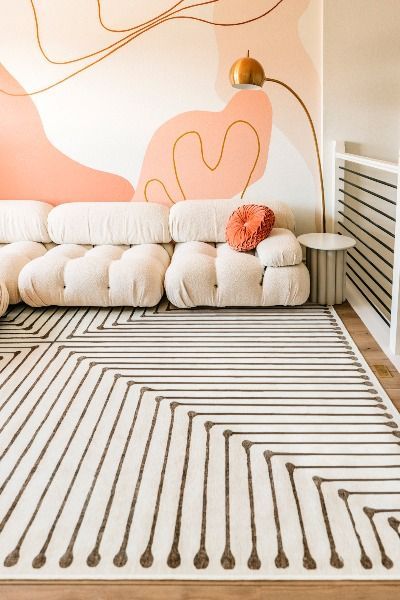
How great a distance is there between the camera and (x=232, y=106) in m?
4.20

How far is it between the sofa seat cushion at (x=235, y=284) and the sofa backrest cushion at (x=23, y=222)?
1.34 m

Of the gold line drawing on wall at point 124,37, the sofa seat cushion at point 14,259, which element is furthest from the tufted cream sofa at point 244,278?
the gold line drawing on wall at point 124,37

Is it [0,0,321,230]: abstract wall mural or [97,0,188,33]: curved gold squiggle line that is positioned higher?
[97,0,188,33]: curved gold squiggle line

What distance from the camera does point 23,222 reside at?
167 inches

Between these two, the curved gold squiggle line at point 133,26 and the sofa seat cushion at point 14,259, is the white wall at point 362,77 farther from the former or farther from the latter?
the sofa seat cushion at point 14,259

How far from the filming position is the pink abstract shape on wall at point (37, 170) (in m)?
4.34

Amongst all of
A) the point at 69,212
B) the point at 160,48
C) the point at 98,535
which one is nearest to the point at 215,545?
the point at 98,535

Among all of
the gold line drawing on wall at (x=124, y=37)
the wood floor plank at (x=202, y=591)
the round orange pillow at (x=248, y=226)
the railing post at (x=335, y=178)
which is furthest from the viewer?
the railing post at (x=335, y=178)

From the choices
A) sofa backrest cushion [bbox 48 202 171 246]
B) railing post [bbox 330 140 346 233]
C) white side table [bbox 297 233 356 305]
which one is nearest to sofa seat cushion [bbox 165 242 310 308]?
white side table [bbox 297 233 356 305]

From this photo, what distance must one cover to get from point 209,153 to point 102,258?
4.45 feet

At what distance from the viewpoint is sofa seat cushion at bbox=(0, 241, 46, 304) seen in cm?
361

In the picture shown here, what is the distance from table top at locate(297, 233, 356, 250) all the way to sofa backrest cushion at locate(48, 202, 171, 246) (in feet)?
3.72

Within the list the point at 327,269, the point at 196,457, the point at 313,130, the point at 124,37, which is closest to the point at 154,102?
the point at 124,37

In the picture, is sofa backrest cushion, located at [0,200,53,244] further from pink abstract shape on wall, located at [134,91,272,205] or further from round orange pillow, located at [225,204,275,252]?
round orange pillow, located at [225,204,275,252]
